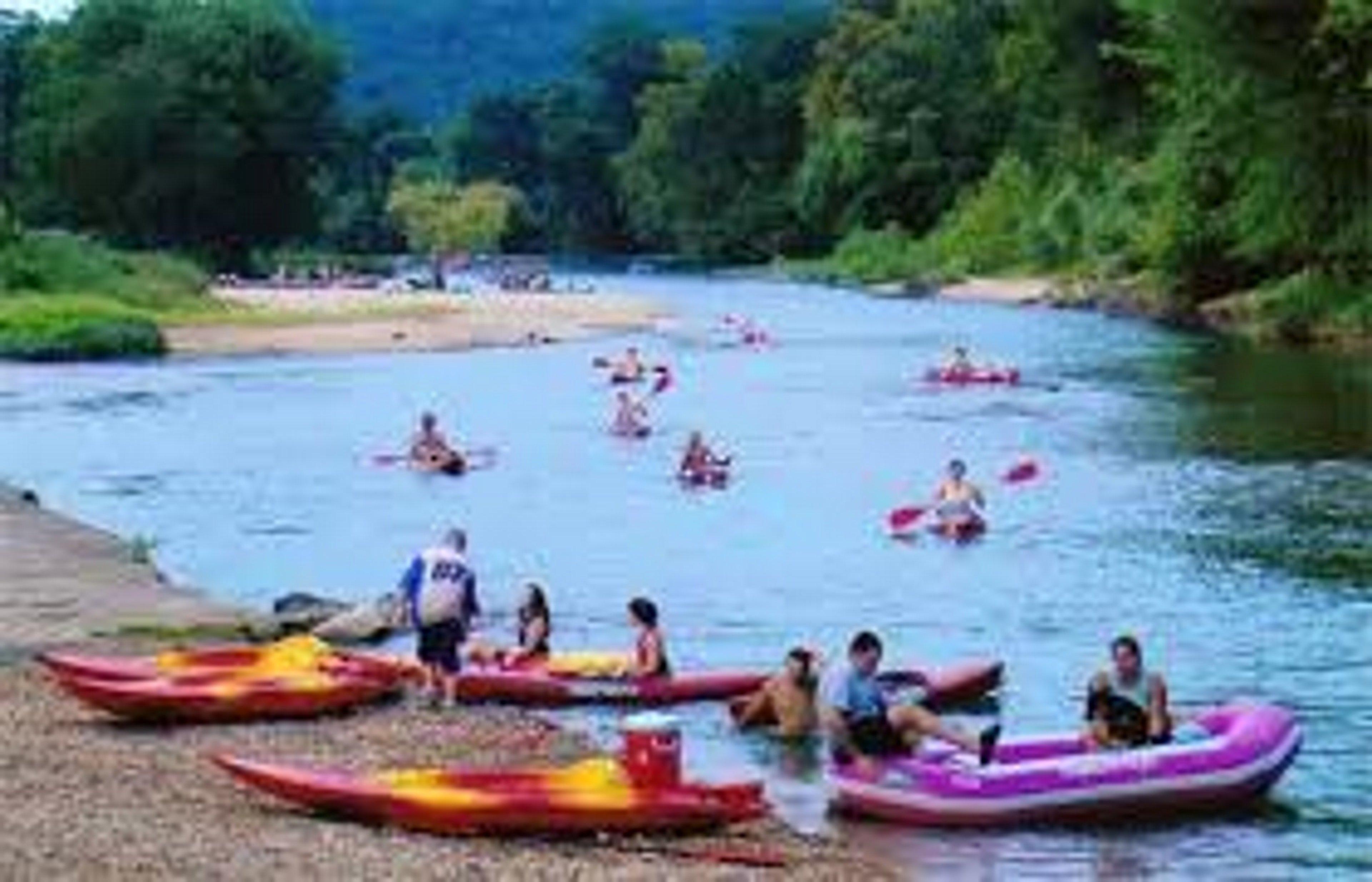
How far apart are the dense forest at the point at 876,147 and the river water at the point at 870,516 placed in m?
5.46

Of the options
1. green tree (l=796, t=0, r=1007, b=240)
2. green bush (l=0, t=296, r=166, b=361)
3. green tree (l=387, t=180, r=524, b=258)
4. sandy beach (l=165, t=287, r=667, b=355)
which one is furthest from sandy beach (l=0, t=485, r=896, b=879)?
green tree (l=387, t=180, r=524, b=258)

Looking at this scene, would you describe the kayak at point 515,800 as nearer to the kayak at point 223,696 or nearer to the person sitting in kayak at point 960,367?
the kayak at point 223,696

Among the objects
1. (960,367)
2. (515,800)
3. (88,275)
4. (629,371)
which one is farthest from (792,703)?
(88,275)

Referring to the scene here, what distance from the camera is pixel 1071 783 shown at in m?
20.8

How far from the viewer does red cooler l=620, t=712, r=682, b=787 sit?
64.3ft

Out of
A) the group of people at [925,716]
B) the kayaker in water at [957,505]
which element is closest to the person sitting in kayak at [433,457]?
the kayaker in water at [957,505]

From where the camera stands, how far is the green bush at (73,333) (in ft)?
275

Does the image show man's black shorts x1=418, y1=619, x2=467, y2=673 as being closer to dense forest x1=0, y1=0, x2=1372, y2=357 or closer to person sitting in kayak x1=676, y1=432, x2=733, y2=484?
person sitting in kayak x1=676, y1=432, x2=733, y2=484

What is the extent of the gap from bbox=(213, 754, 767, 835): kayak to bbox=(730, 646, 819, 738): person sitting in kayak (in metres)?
4.32

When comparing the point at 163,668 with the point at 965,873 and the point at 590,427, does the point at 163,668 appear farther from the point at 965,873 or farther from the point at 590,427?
the point at 590,427

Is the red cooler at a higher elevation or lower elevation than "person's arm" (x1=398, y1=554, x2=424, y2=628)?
lower

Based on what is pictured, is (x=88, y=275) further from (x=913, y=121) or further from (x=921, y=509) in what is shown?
(x=921, y=509)

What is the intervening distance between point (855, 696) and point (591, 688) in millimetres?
5070

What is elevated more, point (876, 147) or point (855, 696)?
point (876, 147)
